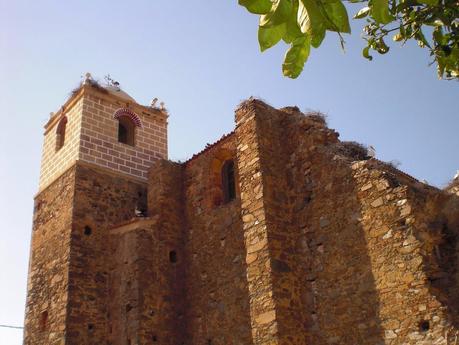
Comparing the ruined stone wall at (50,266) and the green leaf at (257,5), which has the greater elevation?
the ruined stone wall at (50,266)

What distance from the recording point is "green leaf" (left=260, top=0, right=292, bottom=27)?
225 centimetres

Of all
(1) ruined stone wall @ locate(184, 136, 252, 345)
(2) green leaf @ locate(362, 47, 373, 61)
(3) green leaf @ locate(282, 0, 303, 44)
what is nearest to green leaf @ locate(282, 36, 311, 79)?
(3) green leaf @ locate(282, 0, 303, 44)

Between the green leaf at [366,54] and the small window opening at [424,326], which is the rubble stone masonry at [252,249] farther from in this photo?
the green leaf at [366,54]

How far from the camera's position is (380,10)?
2299 millimetres

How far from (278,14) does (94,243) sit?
42.8ft

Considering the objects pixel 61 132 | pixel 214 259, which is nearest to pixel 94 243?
pixel 214 259

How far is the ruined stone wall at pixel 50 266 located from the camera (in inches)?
539

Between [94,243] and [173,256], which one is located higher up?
[94,243]

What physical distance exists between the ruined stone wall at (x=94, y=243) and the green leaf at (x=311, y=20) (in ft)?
40.2

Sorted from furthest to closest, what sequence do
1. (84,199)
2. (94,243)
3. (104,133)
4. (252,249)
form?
(104,133)
(84,199)
(94,243)
(252,249)

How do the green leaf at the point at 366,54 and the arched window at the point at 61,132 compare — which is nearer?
the green leaf at the point at 366,54

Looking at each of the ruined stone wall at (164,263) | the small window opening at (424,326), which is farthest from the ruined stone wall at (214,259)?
the small window opening at (424,326)

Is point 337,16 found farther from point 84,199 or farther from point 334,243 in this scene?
point 84,199

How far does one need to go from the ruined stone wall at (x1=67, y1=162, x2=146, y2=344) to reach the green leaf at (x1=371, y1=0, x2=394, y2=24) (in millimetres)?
12310
